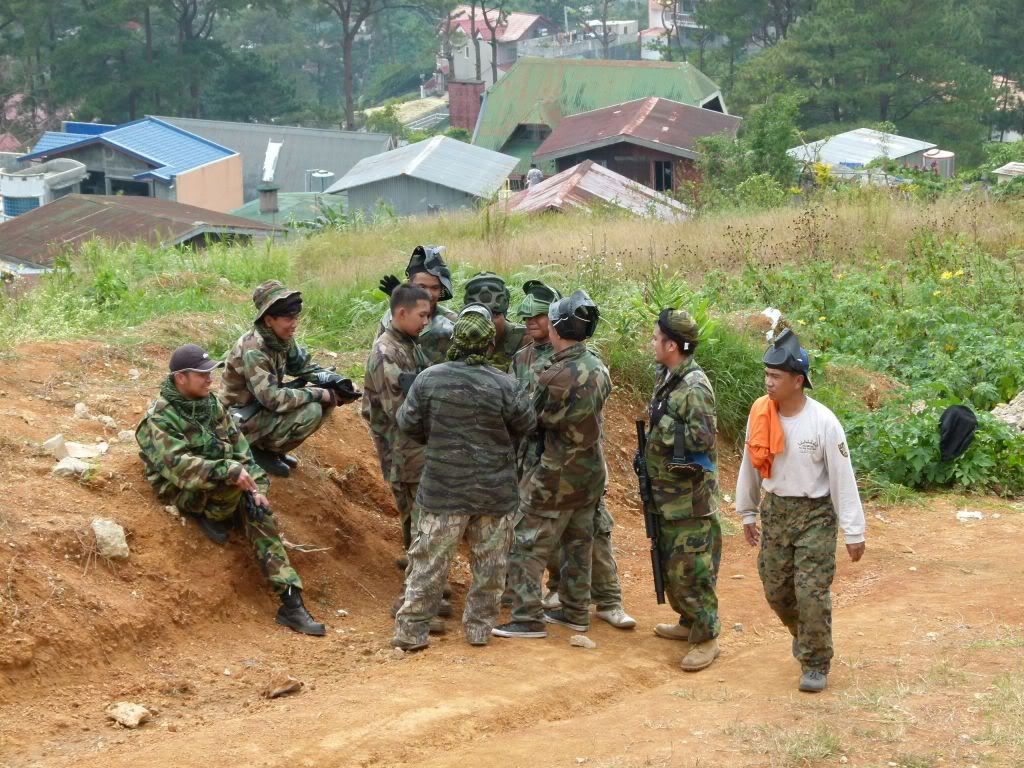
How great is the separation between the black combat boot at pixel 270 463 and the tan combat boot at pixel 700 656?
2.68m

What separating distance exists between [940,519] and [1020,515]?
2.00 feet

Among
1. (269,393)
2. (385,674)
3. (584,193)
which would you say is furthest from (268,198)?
(385,674)

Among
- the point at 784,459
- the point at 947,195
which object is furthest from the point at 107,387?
the point at 947,195

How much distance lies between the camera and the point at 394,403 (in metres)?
6.89

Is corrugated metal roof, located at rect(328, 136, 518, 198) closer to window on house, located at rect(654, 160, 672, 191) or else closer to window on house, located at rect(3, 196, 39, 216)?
window on house, located at rect(654, 160, 672, 191)

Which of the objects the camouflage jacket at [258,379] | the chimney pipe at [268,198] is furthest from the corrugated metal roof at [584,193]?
the camouflage jacket at [258,379]

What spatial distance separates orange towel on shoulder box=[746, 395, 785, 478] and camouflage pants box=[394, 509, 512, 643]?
4.46 ft

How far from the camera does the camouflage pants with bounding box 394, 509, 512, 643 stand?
648 centimetres

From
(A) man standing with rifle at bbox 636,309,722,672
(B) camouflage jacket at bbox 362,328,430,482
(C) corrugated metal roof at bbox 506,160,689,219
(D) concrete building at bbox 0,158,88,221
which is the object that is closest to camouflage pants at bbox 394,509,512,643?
(B) camouflage jacket at bbox 362,328,430,482

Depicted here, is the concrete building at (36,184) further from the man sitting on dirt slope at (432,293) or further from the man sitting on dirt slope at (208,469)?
the man sitting on dirt slope at (208,469)

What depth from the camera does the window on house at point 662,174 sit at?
37.7m

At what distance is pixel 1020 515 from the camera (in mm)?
9789

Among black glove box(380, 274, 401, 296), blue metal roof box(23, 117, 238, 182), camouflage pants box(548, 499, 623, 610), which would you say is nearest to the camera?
camouflage pants box(548, 499, 623, 610)

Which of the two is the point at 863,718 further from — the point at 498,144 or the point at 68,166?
the point at 498,144
